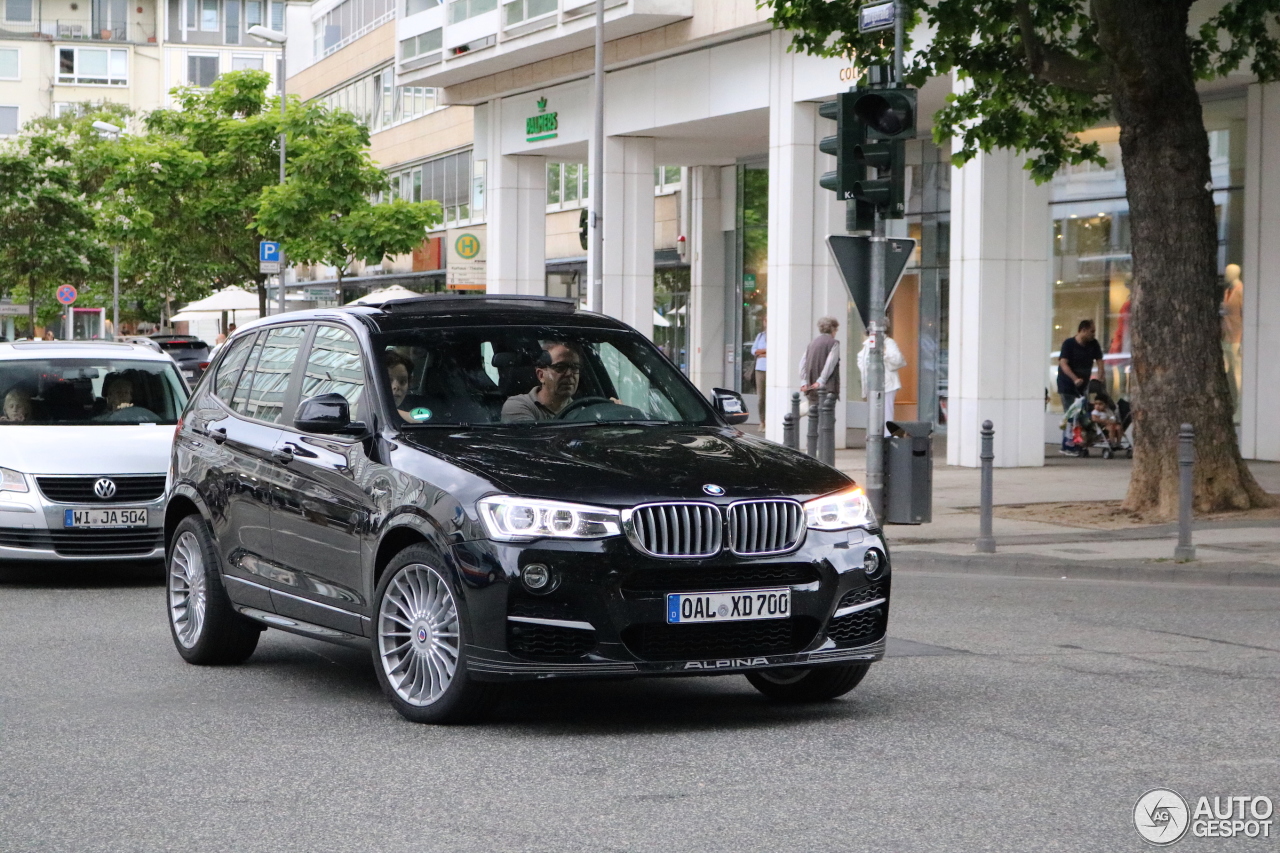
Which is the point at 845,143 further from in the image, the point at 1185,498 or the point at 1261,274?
the point at 1261,274

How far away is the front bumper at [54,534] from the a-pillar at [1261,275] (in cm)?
1557

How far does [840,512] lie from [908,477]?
7948 millimetres

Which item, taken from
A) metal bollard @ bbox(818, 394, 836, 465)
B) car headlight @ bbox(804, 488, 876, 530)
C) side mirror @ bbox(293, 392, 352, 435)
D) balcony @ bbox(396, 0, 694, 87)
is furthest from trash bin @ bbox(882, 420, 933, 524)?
balcony @ bbox(396, 0, 694, 87)

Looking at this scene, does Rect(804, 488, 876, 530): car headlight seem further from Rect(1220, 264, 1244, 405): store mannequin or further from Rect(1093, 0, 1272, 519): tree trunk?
Rect(1220, 264, 1244, 405): store mannequin

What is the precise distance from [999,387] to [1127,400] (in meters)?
2.62

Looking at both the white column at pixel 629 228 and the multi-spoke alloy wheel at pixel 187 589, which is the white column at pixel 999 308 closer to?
the white column at pixel 629 228

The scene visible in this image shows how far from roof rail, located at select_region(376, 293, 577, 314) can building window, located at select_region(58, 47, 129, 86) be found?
329ft

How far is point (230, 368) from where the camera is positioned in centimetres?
945

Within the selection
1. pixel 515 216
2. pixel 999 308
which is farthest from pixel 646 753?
pixel 515 216

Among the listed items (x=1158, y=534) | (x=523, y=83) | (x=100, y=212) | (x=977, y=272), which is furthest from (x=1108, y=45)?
(x=100, y=212)

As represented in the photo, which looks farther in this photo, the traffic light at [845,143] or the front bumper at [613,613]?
the traffic light at [845,143]

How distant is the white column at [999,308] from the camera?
2366 centimetres

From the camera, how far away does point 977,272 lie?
23.6 m

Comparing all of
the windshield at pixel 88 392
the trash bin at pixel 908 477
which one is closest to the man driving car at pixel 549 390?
the windshield at pixel 88 392
